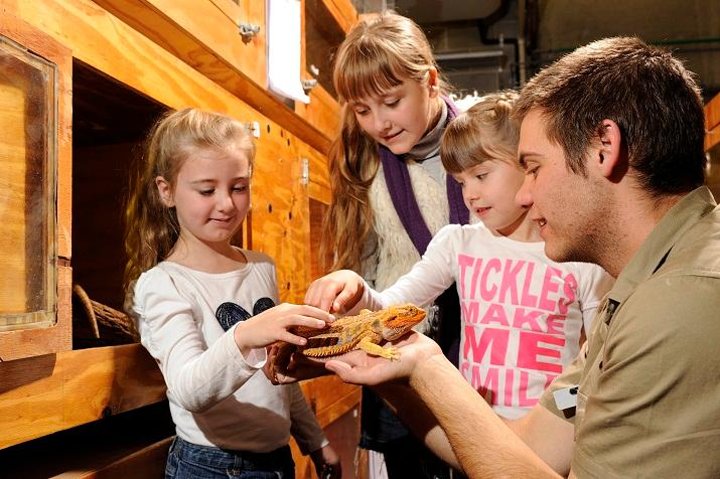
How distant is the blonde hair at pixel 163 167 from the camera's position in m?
1.52

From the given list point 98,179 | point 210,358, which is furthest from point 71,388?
point 98,179

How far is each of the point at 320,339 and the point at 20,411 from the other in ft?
1.69

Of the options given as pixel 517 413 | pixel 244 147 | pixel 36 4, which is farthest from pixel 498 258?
pixel 36 4

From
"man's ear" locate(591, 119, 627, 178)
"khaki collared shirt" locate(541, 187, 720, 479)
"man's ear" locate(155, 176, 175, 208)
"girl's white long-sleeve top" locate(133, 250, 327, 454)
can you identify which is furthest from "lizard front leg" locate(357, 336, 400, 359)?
"man's ear" locate(155, 176, 175, 208)

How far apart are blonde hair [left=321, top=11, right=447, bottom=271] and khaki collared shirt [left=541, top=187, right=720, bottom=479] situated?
0.99m

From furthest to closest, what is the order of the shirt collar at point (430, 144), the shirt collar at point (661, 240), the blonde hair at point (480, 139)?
the shirt collar at point (430, 144) < the blonde hair at point (480, 139) < the shirt collar at point (661, 240)

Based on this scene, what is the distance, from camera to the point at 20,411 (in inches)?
43.1

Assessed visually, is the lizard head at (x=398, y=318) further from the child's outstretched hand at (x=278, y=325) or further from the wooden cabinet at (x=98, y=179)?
the wooden cabinet at (x=98, y=179)

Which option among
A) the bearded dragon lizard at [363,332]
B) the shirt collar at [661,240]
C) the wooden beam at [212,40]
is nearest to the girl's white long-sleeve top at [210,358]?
the bearded dragon lizard at [363,332]

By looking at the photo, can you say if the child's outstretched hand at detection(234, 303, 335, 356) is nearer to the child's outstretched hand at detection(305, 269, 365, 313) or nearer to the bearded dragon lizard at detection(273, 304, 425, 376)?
the bearded dragon lizard at detection(273, 304, 425, 376)

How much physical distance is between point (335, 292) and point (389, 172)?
0.56 metres

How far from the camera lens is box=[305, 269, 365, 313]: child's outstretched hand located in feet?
4.82

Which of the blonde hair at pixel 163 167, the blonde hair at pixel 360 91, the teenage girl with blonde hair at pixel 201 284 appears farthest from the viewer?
the blonde hair at pixel 360 91

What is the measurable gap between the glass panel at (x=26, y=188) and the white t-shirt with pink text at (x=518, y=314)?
73cm
